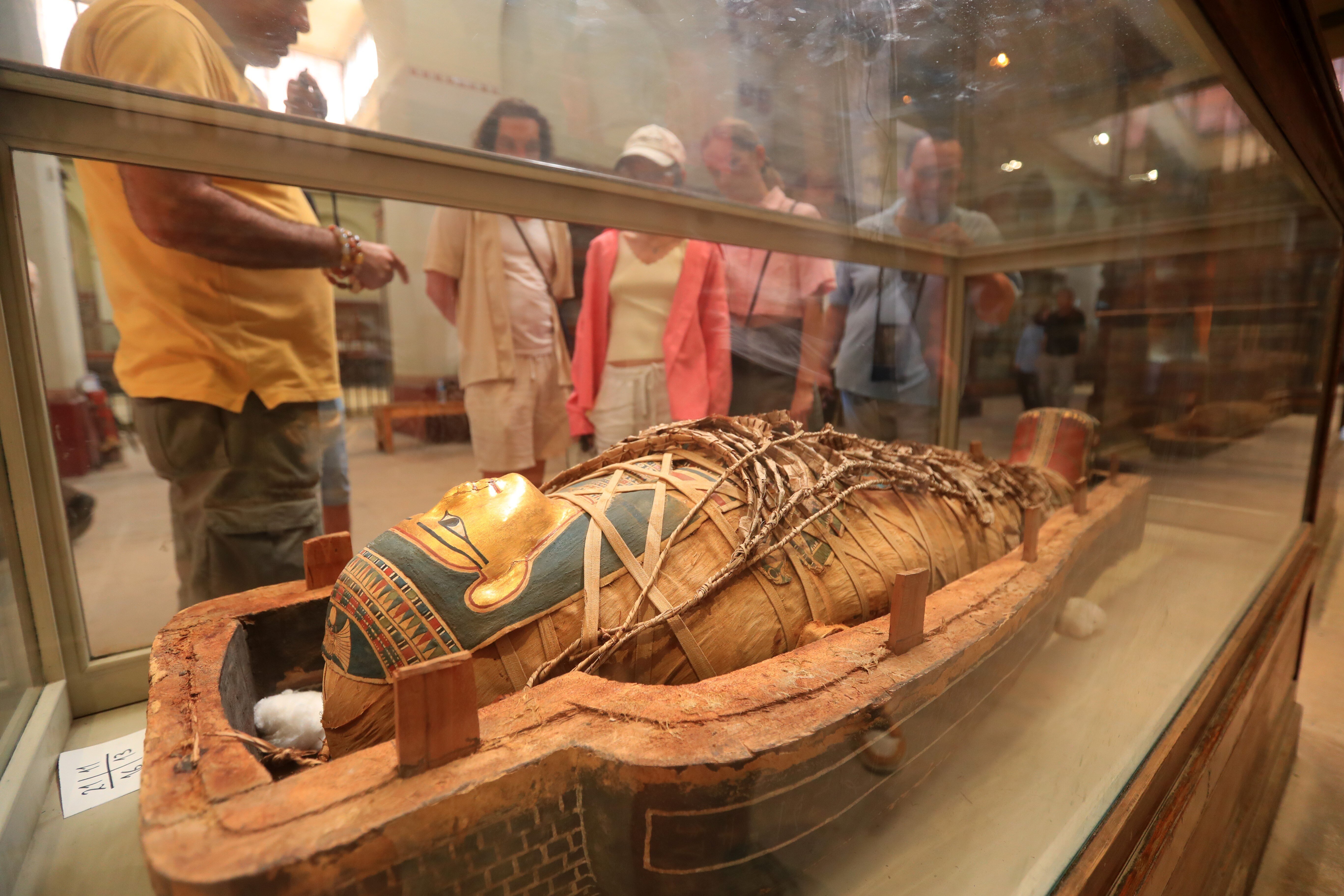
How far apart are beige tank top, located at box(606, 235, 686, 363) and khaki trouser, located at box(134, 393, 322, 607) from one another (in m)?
1.05

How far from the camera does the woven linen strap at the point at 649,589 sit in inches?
42.2

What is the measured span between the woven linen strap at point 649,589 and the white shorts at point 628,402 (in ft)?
3.93

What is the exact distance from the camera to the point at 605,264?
224cm

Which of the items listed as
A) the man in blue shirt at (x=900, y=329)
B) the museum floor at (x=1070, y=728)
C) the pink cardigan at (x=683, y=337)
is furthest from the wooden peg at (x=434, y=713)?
the man in blue shirt at (x=900, y=329)

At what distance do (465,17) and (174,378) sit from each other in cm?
127

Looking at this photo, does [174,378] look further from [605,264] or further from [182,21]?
[605,264]

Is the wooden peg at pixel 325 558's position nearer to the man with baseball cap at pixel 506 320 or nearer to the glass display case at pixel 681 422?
the glass display case at pixel 681 422

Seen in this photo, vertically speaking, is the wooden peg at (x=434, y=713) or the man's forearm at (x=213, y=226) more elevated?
the man's forearm at (x=213, y=226)

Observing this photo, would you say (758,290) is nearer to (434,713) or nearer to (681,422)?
(681,422)

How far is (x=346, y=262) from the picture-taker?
1.89m

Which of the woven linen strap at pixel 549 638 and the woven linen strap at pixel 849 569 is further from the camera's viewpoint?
the woven linen strap at pixel 849 569

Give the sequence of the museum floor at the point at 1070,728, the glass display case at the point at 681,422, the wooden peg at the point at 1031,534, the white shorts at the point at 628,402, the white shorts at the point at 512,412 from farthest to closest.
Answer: the white shorts at the point at 628,402 < the white shorts at the point at 512,412 < the wooden peg at the point at 1031,534 < the museum floor at the point at 1070,728 < the glass display case at the point at 681,422

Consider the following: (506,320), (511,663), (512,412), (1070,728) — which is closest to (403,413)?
(512,412)

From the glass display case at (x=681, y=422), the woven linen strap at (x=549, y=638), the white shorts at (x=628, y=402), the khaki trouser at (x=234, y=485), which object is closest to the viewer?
the glass display case at (x=681, y=422)
